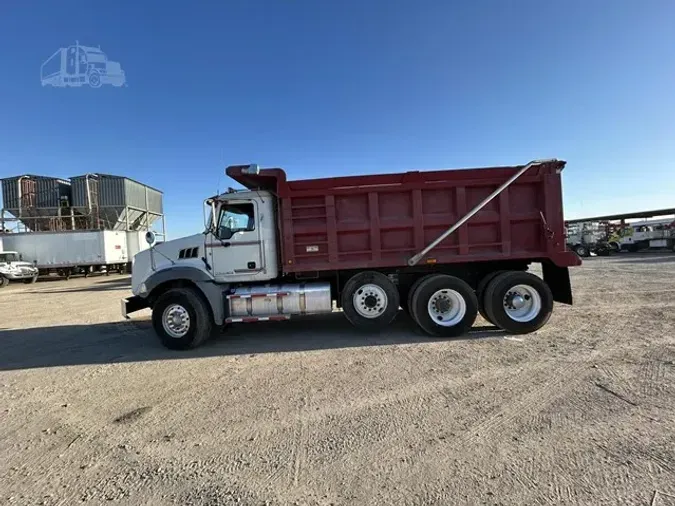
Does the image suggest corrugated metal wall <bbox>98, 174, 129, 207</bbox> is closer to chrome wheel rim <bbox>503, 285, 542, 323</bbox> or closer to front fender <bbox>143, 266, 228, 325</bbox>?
front fender <bbox>143, 266, 228, 325</bbox>

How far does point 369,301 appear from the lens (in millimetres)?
6961

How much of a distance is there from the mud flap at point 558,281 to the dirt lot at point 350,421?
77cm

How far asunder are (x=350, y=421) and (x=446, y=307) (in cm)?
386

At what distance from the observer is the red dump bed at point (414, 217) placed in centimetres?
688

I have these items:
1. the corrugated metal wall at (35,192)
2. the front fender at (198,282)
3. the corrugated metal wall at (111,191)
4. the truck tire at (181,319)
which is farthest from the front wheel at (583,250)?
the corrugated metal wall at (35,192)

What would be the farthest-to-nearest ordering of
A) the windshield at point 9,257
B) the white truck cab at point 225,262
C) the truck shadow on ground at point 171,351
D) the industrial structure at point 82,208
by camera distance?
1. the industrial structure at point 82,208
2. the windshield at point 9,257
3. the white truck cab at point 225,262
4. the truck shadow on ground at point 171,351

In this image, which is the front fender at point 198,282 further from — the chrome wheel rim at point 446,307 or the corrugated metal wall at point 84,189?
the corrugated metal wall at point 84,189

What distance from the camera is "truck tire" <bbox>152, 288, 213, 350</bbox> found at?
6.56 meters

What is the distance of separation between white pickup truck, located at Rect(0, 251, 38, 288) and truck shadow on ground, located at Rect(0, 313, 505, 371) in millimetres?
18230

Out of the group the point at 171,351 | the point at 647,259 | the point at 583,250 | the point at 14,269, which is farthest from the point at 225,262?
the point at 583,250

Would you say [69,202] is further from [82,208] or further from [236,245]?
[236,245]

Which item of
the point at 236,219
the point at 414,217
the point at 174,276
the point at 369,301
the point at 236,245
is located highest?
the point at 236,219

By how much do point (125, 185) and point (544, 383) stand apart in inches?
1449

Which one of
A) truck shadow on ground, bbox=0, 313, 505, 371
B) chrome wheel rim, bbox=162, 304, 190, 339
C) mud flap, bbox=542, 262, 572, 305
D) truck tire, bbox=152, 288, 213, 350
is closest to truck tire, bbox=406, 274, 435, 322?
truck shadow on ground, bbox=0, 313, 505, 371
